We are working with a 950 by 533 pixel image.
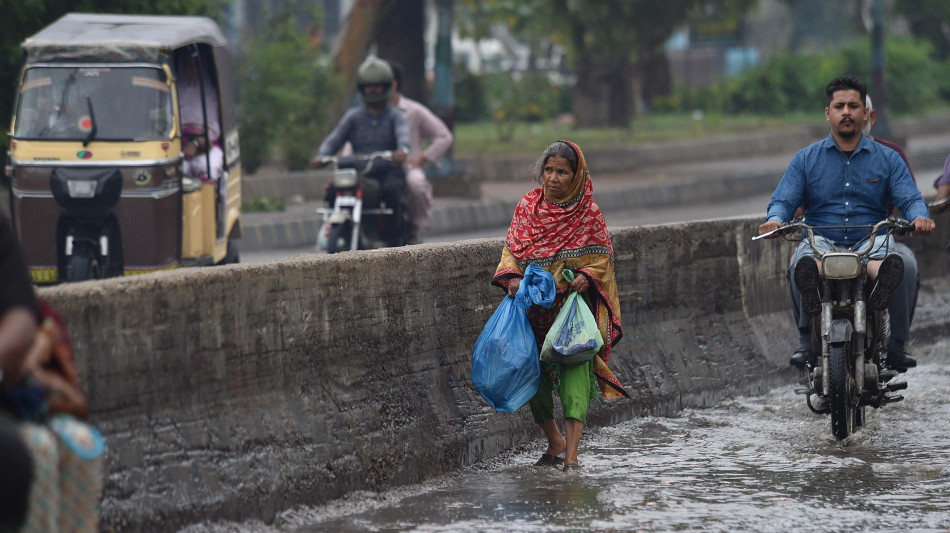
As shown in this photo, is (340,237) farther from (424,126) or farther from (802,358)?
(802,358)

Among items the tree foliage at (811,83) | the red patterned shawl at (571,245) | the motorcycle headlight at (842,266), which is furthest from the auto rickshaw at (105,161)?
the tree foliage at (811,83)

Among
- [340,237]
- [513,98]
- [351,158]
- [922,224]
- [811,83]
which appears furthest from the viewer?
[811,83]

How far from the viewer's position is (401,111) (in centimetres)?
1162

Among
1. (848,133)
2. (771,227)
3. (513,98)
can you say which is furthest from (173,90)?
(513,98)

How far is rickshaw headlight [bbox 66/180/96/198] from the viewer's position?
33.7ft

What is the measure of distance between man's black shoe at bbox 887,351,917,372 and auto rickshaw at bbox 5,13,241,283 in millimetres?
5521

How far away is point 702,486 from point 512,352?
87cm

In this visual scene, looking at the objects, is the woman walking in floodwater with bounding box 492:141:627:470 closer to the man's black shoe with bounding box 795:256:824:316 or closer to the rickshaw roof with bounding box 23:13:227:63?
the man's black shoe with bounding box 795:256:824:316

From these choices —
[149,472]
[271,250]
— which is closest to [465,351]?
[149,472]

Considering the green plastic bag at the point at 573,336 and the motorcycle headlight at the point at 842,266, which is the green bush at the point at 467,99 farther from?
the green plastic bag at the point at 573,336

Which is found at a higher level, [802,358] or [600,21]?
[600,21]

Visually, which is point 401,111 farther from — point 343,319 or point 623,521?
point 623,521

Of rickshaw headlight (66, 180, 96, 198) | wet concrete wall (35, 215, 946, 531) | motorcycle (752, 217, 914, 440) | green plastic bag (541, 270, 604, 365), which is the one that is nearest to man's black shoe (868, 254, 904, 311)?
motorcycle (752, 217, 914, 440)

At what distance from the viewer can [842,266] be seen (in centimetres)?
631
